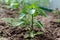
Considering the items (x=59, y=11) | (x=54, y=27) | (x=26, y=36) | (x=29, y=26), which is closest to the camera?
(x=26, y=36)

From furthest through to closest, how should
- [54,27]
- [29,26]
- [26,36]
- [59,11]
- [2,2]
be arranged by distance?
[2,2] < [59,11] < [54,27] < [29,26] < [26,36]

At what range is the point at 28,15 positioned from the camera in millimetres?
2672

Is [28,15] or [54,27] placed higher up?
[28,15]

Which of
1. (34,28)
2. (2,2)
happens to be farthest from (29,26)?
(2,2)

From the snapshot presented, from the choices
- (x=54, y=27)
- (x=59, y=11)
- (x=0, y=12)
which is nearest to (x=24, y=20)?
(x=54, y=27)

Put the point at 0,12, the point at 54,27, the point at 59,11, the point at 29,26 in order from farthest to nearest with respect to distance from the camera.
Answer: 1. the point at 59,11
2. the point at 0,12
3. the point at 54,27
4. the point at 29,26

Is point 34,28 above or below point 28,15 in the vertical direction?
below

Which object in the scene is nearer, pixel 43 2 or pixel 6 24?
pixel 6 24

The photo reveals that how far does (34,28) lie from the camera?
2.72 metres

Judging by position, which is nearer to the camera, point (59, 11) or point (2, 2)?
point (59, 11)

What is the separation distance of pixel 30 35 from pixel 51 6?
165cm

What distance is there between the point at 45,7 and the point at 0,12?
1075mm

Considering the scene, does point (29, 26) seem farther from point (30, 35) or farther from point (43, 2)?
point (43, 2)

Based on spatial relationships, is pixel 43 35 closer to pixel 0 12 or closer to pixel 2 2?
pixel 0 12
